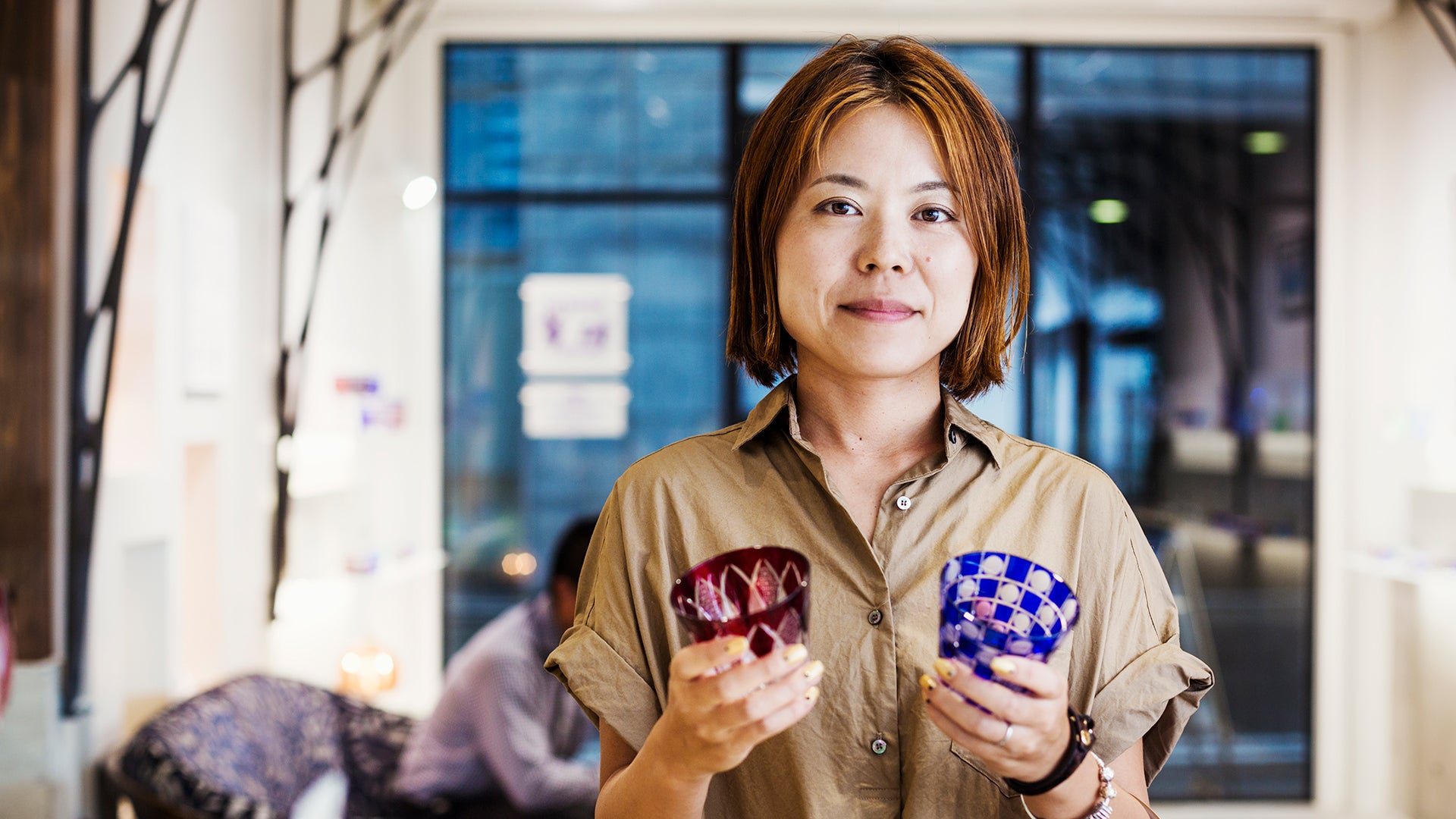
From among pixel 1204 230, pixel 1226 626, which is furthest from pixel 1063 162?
pixel 1226 626

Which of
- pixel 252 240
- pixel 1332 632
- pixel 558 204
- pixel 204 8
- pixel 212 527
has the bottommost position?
Answer: pixel 1332 632

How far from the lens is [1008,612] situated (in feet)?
2.45

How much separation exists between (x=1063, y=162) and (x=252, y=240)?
3432 mm

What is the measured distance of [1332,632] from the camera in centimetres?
454

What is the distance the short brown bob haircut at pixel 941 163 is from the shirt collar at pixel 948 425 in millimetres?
56

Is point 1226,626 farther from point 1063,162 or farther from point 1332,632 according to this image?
point 1063,162

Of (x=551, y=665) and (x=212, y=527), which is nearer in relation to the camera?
(x=551, y=665)

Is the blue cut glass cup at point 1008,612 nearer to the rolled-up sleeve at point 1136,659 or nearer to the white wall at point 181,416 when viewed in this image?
the rolled-up sleeve at point 1136,659

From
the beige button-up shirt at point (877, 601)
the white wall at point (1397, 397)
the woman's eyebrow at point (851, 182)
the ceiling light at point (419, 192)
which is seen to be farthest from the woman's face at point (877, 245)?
the white wall at point (1397, 397)

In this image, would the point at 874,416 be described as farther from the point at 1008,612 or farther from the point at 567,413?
the point at 567,413

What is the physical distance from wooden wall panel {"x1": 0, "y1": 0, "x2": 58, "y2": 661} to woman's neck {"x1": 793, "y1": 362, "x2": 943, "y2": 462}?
2058mm

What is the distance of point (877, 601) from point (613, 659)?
0.24m

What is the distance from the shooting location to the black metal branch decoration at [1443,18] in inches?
144

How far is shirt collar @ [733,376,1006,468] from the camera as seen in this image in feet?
3.17
